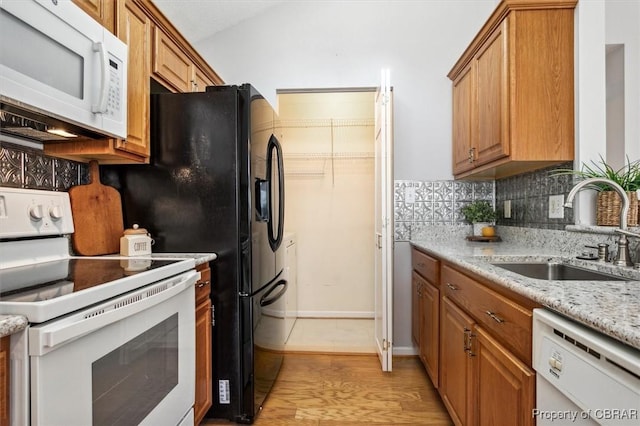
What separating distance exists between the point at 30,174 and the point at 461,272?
6.16ft

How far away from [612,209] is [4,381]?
2062mm

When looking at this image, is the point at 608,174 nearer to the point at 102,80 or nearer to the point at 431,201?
the point at 431,201

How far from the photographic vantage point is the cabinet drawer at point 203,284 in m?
1.52

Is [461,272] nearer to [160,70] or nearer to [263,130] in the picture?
[263,130]

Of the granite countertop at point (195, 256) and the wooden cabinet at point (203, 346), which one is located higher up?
the granite countertop at point (195, 256)

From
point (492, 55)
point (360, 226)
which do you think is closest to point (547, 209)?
point (492, 55)

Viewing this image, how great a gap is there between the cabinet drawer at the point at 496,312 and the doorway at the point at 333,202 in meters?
1.96

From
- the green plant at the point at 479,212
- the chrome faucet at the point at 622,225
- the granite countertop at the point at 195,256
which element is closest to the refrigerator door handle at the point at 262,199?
the granite countertop at the point at 195,256

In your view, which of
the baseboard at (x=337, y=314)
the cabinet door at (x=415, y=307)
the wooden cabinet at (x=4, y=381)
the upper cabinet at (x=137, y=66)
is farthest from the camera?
the baseboard at (x=337, y=314)

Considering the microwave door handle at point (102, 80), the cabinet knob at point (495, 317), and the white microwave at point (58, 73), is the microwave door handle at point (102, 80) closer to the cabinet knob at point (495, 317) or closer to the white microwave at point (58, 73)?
the white microwave at point (58, 73)

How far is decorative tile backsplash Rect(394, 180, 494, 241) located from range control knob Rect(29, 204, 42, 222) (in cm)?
210

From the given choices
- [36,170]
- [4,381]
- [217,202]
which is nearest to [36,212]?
[36,170]

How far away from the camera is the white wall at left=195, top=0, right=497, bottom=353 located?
8.26ft

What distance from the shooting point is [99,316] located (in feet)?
2.85
